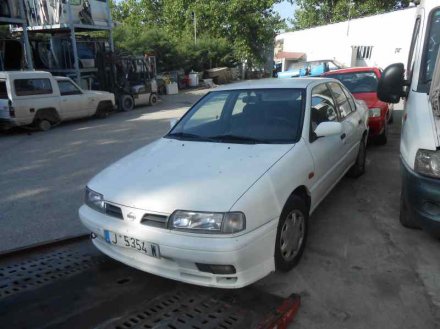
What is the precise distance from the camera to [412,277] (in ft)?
9.95

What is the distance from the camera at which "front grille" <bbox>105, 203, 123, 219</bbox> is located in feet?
9.10

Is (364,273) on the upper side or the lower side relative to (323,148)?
lower

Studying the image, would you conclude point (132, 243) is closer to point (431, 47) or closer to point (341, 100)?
point (341, 100)

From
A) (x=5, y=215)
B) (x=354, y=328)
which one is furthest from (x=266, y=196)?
(x=5, y=215)

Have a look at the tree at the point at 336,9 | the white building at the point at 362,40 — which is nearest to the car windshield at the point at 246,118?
the white building at the point at 362,40

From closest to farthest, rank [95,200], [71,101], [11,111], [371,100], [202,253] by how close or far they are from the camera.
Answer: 1. [202,253]
2. [95,200]
3. [371,100]
4. [11,111]
5. [71,101]

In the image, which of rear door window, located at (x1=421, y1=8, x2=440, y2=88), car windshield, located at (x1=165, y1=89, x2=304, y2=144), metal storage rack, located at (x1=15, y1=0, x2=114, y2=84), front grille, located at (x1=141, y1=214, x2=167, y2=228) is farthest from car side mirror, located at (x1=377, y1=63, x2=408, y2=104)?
metal storage rack, located at (x1=15, y1=0, x2=114, y2=84)

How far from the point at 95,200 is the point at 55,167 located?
13.3 feet

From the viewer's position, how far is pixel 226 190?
2.61 m

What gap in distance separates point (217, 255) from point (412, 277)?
5.62ft

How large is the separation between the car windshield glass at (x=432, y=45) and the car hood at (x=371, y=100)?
2864 mm

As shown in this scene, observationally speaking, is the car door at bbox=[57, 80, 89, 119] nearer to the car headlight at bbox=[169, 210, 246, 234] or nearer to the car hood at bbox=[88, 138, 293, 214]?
the car hood at bbox=[88, 138, 293, 214]

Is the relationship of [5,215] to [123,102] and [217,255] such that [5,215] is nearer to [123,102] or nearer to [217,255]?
[217,255]

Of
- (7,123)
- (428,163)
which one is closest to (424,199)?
(428,163)
